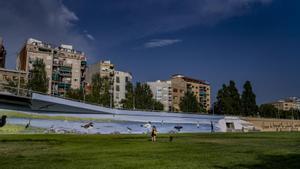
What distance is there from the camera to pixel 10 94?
58.9m

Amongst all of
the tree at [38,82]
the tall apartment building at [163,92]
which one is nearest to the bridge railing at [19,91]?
the tree at [38,82]

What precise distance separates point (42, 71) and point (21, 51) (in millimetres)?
56763

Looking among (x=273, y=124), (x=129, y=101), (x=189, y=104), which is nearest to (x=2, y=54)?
(x=129, y=101)

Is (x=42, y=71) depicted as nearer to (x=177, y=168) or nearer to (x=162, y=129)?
(x=162, y=129)

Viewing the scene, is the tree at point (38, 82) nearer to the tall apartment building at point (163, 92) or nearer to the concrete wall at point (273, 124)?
the concrete wall at point (273, 124)

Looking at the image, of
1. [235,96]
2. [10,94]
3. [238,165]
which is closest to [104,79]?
[10,94]

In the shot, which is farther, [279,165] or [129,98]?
[129,98]

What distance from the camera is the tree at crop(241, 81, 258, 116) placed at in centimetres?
12794

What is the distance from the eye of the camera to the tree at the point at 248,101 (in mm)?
127938

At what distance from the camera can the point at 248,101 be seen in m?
129

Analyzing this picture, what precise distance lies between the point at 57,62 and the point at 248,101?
7371cm

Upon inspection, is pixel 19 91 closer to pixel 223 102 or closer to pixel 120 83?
pixel 223 102

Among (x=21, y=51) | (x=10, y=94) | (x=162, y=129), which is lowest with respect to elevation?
(x=162, y=129)

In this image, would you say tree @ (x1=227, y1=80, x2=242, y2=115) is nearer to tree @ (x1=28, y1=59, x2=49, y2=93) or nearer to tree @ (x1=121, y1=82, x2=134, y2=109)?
tree @ (x1=121, y1=82, x2=134, y2=109)
